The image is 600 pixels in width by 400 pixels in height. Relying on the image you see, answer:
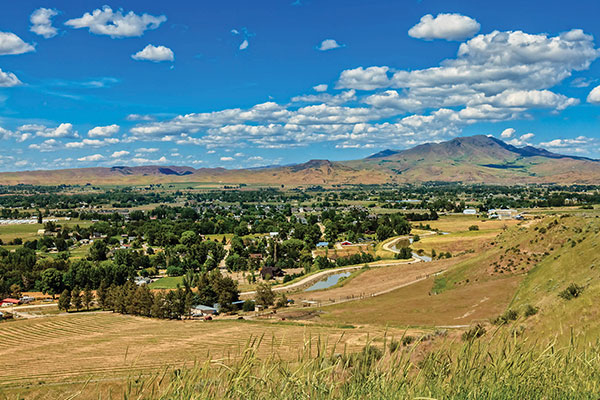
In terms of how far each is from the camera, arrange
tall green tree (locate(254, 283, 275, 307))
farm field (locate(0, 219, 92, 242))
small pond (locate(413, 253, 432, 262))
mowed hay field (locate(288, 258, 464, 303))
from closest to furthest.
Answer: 1. tall green tree (locate(254, 283, 275, 307))
2. mowed hay field (locate(288, 258, 464, 303))
3. small pond (locate(413, 253, 432, 262))
4. farm field (locate(0, 219, 92, 242))

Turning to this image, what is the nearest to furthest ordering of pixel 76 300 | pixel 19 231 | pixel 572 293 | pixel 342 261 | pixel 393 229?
pixel 572 293 → pixel 76 300 → pixel 342 261 → pixel 393 229 → pixel 19 231

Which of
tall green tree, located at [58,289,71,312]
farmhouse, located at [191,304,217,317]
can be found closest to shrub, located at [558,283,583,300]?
farmhouse, located at [191,304,217,317]

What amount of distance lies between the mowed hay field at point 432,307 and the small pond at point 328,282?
18.9 metres

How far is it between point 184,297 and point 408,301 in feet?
104

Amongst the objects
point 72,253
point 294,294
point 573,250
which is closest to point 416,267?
point 294,294

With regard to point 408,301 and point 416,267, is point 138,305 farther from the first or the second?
point 416,267

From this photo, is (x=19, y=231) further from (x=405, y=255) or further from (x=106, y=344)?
(x=405, y=255)

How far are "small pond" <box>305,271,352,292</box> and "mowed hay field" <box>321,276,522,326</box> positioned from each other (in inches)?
746

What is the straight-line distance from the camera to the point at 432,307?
1929 inches

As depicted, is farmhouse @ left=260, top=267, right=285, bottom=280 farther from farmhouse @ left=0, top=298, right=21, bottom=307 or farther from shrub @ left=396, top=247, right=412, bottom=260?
farmhouse @ left=0, top=298, right=21, bottom=307

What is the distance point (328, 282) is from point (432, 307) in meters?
34.8

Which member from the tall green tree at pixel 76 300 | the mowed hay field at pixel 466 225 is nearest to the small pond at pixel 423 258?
the mowed hay field at pixel 466 225

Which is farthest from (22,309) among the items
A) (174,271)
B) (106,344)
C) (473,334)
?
(473,334)

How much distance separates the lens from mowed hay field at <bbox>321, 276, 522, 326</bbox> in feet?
142
